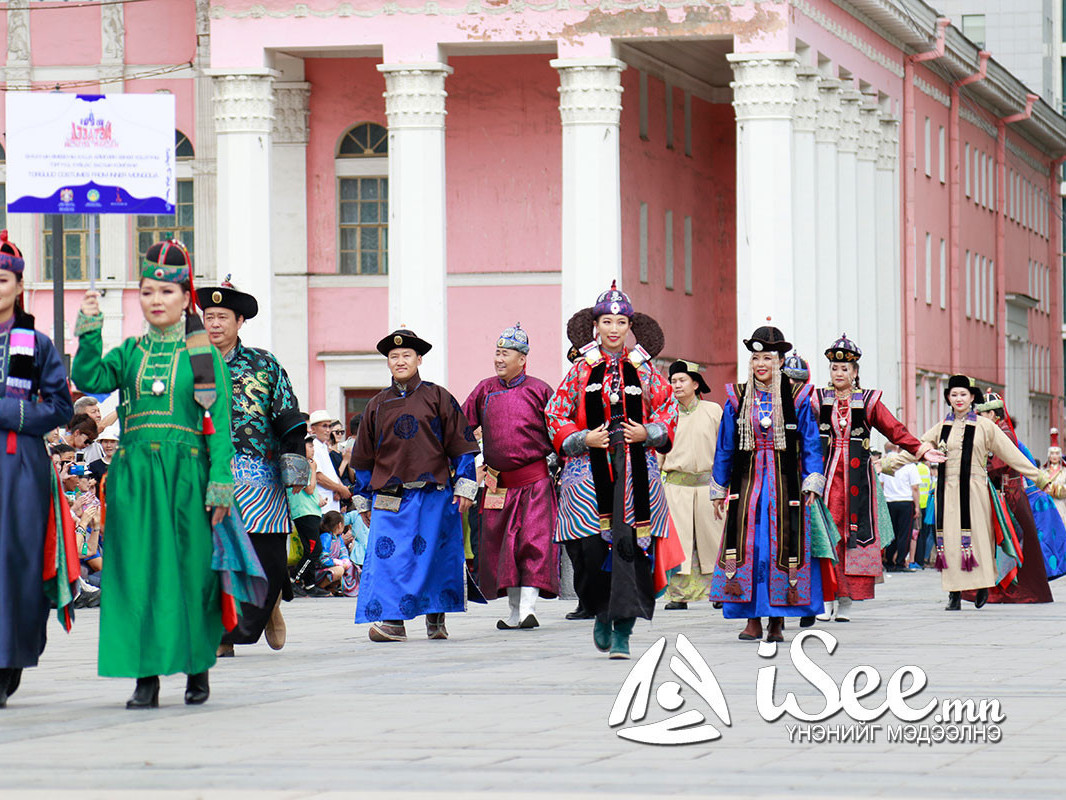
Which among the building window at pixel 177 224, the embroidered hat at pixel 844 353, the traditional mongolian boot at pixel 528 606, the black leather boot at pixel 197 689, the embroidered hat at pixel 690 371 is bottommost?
the traditional mongolian boot at pixel 528 606

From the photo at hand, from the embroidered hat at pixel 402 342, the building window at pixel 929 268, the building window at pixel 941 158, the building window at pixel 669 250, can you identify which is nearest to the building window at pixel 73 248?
the building window at pixel 669 250

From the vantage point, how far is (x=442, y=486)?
15.1 m

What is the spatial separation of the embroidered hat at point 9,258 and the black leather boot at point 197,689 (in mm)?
1982

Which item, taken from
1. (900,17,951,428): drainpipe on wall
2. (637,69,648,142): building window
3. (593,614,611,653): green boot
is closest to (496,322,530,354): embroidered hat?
(593,614,611,653): green boot

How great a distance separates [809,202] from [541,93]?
6131 millimetres

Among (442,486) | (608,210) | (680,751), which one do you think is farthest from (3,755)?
(608,210)

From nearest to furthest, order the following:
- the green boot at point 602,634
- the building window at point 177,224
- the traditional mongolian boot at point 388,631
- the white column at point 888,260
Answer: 1. the green boot at point 602,634
2. the traditional mongolian boot at point 388,631
3. the building window at point 177,224
4. the white column at point 888,260

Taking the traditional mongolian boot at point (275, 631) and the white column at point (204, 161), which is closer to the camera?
the traditional mongolian boot at point (275, 631)

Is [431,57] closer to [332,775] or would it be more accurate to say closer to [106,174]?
[106,174]

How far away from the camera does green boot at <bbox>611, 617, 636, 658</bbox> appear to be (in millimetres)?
13016

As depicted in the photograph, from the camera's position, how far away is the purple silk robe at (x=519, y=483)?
1681 centimetres

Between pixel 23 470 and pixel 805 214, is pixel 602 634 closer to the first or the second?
pixel 23 470

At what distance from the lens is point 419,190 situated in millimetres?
39969

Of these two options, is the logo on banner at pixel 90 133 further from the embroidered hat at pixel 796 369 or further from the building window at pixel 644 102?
the building window at pixel 644 102
